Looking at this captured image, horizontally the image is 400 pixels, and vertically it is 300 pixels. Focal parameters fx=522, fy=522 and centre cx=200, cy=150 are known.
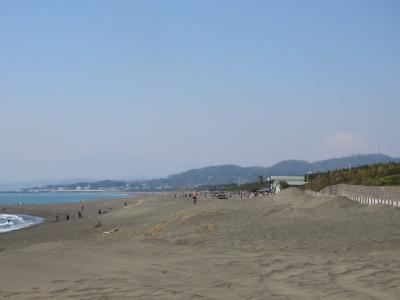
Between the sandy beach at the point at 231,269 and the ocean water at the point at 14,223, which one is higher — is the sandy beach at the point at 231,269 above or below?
above

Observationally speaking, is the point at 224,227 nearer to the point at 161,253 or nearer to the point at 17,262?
the point at 161,253

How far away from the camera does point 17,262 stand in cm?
1084

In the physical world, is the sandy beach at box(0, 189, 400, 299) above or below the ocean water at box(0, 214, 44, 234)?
above

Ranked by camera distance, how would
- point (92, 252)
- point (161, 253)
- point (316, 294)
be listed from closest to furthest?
point (316, 294) < point (161, 253) < point (92, 252)

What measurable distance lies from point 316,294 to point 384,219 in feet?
31.5

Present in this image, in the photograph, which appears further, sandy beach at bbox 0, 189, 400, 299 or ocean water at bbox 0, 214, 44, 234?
ocean water at bbox 0, 214, 44, 234

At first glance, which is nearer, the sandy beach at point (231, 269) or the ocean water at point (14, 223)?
the sandy beach at point (231, 269)

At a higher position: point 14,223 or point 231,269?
point 231,269

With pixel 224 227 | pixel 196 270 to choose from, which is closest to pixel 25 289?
pixel 196 270

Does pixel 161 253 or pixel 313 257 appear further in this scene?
pixel 161 253

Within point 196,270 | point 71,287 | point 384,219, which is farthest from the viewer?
point 384,219

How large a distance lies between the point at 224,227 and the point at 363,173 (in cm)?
3118

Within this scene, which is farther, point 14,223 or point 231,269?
point 14,223

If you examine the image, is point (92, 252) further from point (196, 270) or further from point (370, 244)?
point (370, 244)
